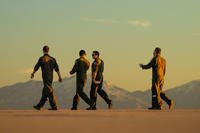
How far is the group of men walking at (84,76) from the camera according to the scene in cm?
2656

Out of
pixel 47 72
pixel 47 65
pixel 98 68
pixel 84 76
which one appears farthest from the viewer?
pixel 98 68

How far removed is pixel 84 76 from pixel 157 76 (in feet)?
8.72

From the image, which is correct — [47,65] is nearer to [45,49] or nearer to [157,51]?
[45,49]

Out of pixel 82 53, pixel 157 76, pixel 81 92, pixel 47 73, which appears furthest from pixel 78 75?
pixel 157 76

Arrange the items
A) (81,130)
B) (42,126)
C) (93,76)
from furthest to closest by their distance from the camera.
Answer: (93,76)
(42,126)
(81,130)

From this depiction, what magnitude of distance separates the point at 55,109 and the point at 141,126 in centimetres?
1172

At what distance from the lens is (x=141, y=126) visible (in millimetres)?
14945

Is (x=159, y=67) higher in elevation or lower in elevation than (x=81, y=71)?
higher

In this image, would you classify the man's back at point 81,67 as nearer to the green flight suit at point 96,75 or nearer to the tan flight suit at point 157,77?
the green flight suit at point 96,75

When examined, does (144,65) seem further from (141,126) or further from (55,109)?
(141,126)

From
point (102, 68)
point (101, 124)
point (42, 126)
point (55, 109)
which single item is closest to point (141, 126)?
point (101, 124)

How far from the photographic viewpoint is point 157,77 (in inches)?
1102

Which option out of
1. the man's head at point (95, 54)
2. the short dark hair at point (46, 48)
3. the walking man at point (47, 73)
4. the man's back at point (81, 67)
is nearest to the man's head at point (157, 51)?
the man's head at point (95, 54)

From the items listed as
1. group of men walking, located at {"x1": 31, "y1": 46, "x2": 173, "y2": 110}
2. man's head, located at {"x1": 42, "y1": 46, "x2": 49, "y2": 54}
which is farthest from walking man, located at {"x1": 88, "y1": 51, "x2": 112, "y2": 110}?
man's head, located at {"x1": 42, "y1": 46, "x2": 49, "y2": 54}
